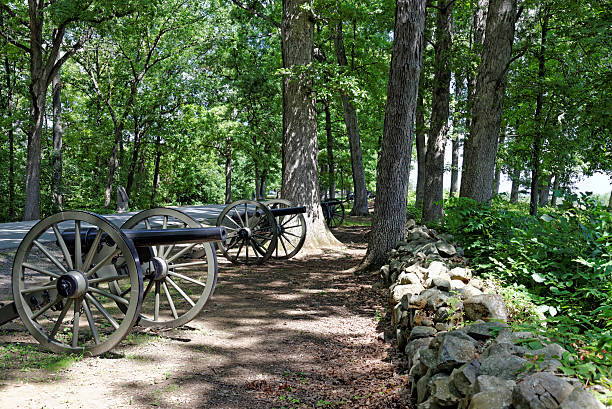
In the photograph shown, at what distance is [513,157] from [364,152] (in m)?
15.0

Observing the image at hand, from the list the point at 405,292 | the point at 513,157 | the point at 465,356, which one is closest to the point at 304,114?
the point at 405,292

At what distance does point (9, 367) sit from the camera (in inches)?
141

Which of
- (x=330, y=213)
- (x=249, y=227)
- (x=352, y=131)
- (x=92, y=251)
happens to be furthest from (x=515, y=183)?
(x=92, y=251)

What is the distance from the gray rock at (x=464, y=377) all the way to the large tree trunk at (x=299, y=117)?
792 centimetres

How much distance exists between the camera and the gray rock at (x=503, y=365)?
2459 millimetres

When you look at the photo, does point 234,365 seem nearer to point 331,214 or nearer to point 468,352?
point 468,352

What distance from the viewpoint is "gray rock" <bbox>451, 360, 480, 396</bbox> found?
100 inches

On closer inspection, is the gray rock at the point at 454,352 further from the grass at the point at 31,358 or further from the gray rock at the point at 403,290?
the grass at the point at 31,358

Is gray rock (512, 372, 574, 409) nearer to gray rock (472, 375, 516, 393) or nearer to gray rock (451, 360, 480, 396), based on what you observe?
gray rock (472, 375, 516, 393)

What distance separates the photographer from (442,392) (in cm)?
269

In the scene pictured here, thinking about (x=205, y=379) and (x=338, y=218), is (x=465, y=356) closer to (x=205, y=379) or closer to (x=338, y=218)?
(x=205, y=379)

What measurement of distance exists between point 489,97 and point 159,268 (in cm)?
725

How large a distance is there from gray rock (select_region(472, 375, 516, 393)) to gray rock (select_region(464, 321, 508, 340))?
0.76 meters

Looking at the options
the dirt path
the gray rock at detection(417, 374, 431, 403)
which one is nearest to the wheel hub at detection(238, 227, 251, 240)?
the dirt path
